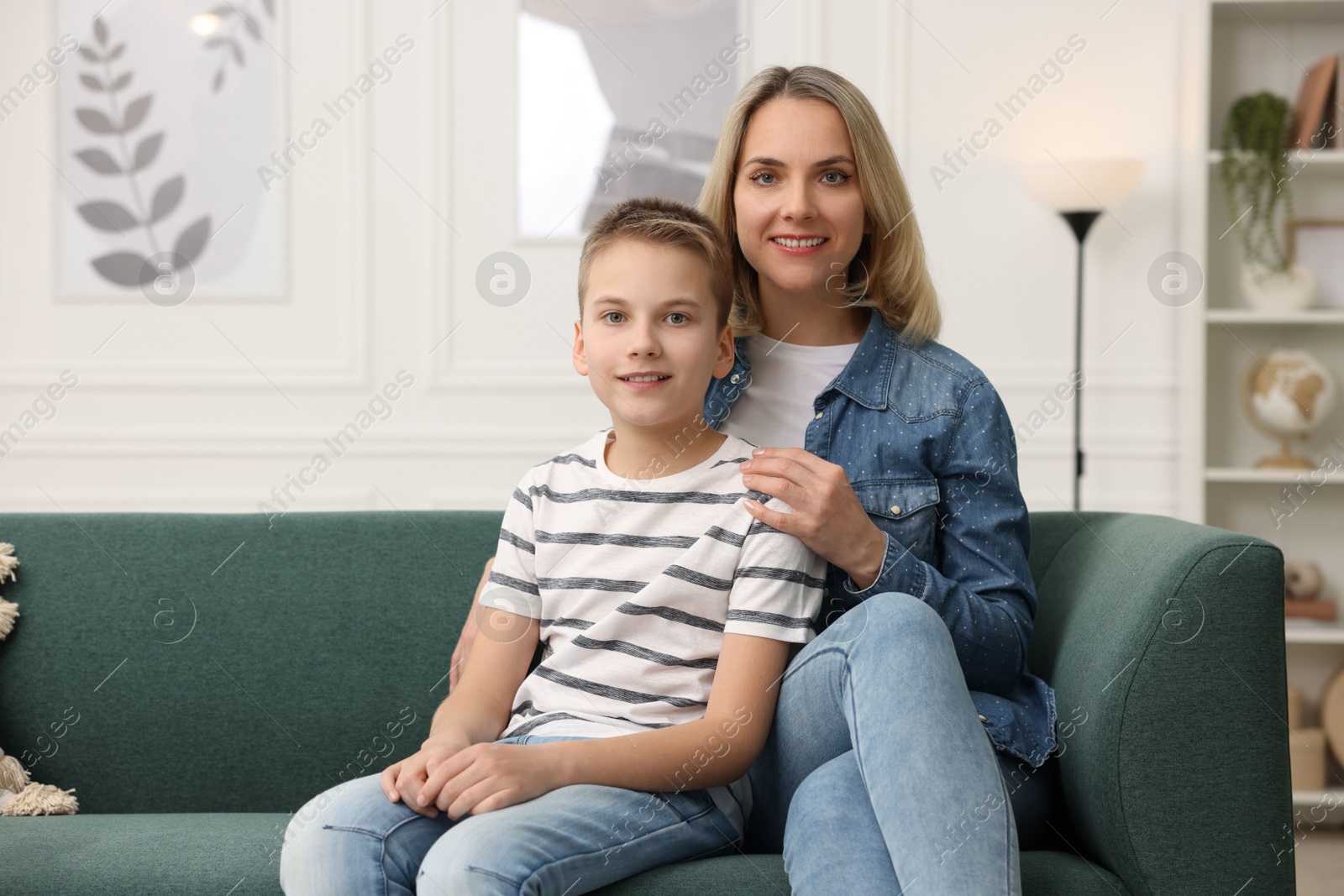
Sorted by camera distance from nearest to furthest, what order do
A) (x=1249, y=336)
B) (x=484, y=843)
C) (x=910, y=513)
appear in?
(x=484, y=843), (x=910, y=513), (x=1249, y=336)

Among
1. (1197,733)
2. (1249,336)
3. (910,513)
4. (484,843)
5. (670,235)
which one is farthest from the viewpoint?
(1249,336)

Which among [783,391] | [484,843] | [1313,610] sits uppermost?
[783,391]

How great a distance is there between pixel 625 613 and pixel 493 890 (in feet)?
1.06

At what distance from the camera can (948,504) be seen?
137 centimetres

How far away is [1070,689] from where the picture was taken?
4.16 ft

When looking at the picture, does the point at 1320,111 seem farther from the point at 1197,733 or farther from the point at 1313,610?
the point at 1197,733

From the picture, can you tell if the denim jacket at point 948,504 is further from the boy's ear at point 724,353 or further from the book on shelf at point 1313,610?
the book on shelf at point 1313,610

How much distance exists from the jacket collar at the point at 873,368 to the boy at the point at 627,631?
0.19m

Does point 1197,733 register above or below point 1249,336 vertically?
below

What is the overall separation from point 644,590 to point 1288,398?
7.78 ft

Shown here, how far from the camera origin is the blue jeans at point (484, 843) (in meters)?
0.98

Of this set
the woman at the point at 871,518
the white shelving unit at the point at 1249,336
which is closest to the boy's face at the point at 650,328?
the woman at the point at 871,518

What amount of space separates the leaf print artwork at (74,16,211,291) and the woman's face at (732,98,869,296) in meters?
2.18

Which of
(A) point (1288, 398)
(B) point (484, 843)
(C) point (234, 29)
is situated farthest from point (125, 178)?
(A) point (1288, 398)
